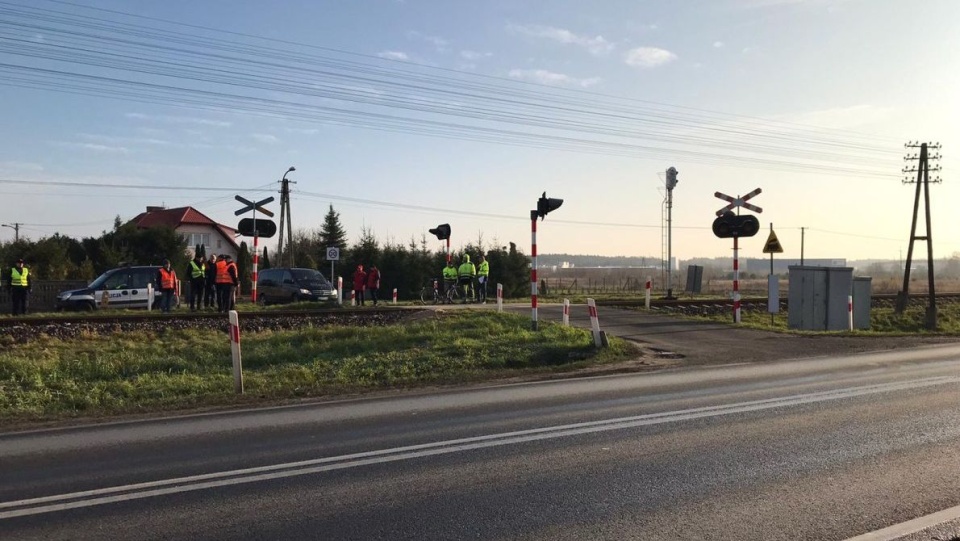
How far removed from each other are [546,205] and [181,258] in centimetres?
3993

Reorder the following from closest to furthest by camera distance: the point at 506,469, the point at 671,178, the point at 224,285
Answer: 1. the point at 506,469
2. the point at 224,285
3. the point at 671,178

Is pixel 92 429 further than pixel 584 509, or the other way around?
pixel 92 429

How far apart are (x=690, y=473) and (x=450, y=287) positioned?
75.0 feet

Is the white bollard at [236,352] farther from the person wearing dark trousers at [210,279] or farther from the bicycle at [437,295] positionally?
the bicycle at [437,295]

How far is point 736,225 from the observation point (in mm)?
22703

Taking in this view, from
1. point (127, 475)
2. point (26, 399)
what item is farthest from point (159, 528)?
point (26, 399)

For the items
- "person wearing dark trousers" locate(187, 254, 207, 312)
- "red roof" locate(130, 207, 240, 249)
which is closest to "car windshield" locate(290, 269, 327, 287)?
"person wearing dark trousers" locate(187, 254, 207, 312)

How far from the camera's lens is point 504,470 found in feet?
20.4

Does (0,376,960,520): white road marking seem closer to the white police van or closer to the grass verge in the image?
the grass verge

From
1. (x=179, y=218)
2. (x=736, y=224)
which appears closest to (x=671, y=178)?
(x=736, y=224)

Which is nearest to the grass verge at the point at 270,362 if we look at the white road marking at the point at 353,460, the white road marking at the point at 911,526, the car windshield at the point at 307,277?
→ the white road marking at the point at 353,460

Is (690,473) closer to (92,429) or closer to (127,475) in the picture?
(127,475)

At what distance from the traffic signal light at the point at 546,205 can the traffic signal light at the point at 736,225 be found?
25.3 feet

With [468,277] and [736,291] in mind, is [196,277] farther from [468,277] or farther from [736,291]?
[736,291]
